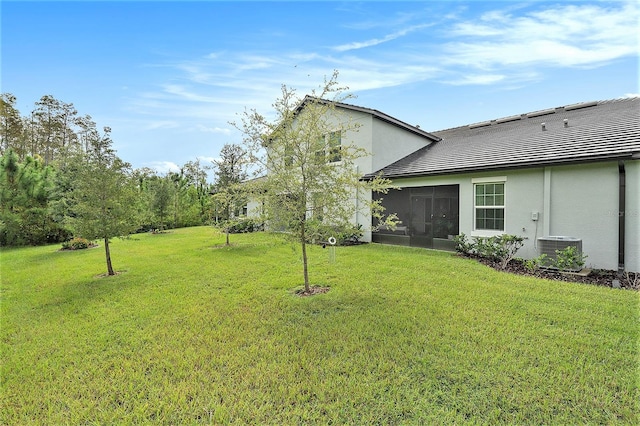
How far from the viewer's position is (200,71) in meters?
10.9

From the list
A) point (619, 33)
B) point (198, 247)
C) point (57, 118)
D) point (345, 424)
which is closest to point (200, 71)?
point (198, 247)

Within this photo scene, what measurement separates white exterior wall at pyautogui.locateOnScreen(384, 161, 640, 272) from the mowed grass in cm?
261

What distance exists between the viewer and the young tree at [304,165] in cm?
610

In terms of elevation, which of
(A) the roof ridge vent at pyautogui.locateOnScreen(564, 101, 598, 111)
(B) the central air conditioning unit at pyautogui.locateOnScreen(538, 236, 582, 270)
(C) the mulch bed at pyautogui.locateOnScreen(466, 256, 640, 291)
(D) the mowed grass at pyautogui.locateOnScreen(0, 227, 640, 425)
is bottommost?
(D) the mowed grass at pyautogui.locateOnScreen(0, 227, 640, 425)

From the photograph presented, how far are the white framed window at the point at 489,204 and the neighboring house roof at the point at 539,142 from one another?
65cm

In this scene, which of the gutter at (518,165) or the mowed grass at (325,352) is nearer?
the mowed grass at (325,352)

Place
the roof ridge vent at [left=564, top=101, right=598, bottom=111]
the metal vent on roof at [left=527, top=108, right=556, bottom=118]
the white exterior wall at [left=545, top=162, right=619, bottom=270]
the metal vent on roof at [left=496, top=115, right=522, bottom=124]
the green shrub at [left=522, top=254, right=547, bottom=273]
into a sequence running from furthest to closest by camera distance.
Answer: the metal vent on roof at [left=496, top=115, right=522, bottom=124] < the metal vent on roof at [left=527, top=108, right=556, bottom=118] < the roof ridge vent at [left=564, top=101, right=598, bottom=111] < the green shrub at [left=522, top=254, right=547, bottom=273] < the white exterior wall at [left=545, top=162, right=619, bottom=270]

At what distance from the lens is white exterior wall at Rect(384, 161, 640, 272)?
301 inches

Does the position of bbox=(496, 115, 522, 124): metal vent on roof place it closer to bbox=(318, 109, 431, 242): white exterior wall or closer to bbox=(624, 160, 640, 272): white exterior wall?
bbox=(318, 109, 431, 242): white exterior wall

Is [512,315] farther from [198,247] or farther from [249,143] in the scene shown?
[198,247]

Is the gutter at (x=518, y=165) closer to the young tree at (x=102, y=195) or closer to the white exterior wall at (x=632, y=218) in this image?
the white exterior wall at (x=632, y=218)

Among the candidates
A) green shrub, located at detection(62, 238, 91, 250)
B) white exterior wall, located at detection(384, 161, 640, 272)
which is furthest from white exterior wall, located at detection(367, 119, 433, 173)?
green shrub, located at detection(62, 238, 91, 250)

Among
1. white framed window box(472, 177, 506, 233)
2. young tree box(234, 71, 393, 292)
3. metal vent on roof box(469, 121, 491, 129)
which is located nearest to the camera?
young tree box(234, 71, 393, 292)

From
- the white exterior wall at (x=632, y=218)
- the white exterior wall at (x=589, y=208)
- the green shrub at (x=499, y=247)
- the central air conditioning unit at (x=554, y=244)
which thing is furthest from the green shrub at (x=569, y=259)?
the green shrub at (x=499, y=247)
